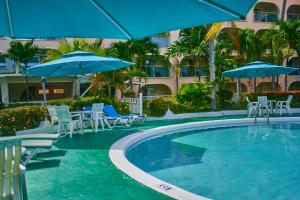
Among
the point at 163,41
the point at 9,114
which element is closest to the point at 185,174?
the point at 9,114

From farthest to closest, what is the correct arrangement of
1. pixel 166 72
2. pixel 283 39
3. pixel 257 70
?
pixel 166 72 < pixel 283 39 < pixel 257 70

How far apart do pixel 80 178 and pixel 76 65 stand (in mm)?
7726

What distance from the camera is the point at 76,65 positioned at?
13.6 meters

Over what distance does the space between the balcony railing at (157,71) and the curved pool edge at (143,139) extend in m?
17.6

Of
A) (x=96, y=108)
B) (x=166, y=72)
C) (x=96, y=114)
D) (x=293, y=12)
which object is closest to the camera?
(x=96, y=114)

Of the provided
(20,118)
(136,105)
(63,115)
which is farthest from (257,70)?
(20,118)

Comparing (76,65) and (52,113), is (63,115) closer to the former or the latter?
(52,113)

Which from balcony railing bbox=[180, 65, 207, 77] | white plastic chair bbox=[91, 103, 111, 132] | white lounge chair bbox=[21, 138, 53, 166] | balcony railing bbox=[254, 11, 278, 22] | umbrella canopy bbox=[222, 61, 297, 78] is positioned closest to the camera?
white lounge chair bbox=[21, 138, 53, 166]

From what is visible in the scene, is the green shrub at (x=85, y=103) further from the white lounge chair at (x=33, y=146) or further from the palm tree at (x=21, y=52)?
the palm tree at (x=21, y=52)

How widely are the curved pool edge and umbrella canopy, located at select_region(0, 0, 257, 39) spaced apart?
270cm

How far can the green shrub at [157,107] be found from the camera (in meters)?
19.1

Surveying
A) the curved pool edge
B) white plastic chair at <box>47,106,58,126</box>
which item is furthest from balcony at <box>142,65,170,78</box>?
white plastic chair at <box>47,106,58,126</box>

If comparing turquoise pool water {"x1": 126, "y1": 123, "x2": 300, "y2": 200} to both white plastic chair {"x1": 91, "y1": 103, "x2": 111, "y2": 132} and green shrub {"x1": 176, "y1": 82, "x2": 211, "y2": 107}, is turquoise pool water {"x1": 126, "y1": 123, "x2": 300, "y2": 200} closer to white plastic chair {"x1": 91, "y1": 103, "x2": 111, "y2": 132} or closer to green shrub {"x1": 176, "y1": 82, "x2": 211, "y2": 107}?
white plastic chair {"x1": 91, "y1": 103, "x2": 111, "y2": 132}

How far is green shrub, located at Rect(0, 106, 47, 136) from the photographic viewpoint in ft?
38.4
